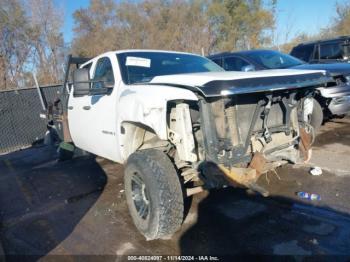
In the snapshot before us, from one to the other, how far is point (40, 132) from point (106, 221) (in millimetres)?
7021

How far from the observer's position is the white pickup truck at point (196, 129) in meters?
2.86

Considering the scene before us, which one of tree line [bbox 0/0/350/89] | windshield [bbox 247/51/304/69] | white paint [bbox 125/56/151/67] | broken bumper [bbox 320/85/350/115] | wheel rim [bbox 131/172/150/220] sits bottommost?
wheel rim [bbox 131/172/150/220]

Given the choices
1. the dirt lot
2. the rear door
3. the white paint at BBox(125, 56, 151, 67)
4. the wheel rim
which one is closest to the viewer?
the dirt lot

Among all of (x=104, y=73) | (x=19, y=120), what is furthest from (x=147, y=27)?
(x=104, y=73)

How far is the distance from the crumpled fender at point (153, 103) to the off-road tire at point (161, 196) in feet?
1.10

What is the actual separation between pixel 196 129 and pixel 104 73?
1.88 m

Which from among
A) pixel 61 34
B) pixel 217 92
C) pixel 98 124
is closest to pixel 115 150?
pixel 98 124

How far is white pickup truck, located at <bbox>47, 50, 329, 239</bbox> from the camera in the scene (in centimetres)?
286

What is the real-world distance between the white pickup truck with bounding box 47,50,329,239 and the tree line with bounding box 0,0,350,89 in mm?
16782

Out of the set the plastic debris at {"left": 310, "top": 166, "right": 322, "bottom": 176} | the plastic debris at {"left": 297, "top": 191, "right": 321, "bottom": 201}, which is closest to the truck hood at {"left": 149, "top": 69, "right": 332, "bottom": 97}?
the plastic debris at {"left": 297, "top": 191, "right": 321, "bottom": 201}

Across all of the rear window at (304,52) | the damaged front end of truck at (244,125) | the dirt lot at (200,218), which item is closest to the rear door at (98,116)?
the dirt lot at (200,218)

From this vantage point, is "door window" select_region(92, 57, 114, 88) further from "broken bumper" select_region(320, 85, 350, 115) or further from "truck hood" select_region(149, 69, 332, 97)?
"broken bumper" select_region(320, 85, 350, 115)

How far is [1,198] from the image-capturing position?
495 centimetres

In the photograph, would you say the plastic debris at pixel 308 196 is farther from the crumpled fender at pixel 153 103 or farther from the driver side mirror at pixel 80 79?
the driver side mirror at pixel 80 79
